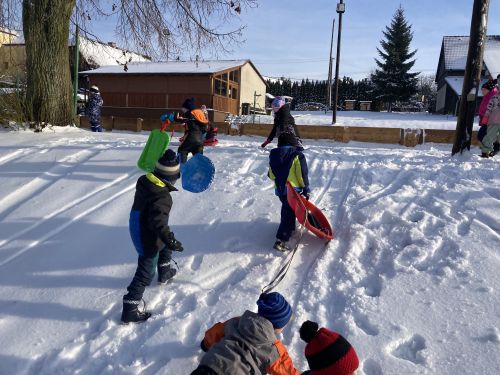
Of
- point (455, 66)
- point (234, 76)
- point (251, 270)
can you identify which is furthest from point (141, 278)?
point (455, 66)

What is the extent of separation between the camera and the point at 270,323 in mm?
2629

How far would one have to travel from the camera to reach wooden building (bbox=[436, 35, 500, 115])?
101ft

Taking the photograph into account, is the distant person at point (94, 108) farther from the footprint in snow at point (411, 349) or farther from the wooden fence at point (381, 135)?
the footprint in snow at point (411, 349)

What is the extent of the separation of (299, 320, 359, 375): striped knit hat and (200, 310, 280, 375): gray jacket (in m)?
0.36

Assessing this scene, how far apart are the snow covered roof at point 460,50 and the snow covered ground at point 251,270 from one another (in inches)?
1207

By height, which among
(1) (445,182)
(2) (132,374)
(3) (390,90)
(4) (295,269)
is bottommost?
(2) (132,374)

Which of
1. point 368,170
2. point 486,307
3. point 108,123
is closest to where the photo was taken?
point 486,307

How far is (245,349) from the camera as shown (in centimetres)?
251

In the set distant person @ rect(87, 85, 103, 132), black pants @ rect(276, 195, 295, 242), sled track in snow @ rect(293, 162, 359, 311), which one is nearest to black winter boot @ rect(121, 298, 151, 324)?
sled track in snow @ rect(293, 162, 359, 311)

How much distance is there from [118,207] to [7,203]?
1656 mm

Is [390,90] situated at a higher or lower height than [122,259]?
higher

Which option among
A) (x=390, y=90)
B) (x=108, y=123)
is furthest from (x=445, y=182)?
(x=390, y=90)

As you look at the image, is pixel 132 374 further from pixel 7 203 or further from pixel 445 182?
pixel 445 182

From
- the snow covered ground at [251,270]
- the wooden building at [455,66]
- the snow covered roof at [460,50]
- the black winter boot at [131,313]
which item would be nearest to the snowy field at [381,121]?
the wooden building at [455,66]
